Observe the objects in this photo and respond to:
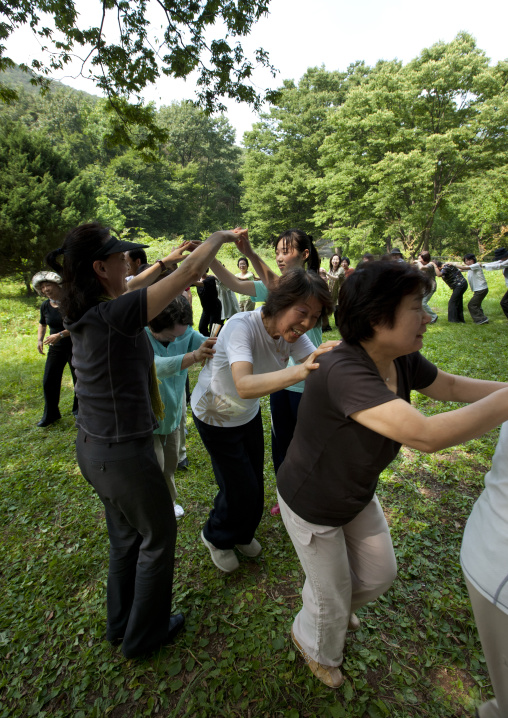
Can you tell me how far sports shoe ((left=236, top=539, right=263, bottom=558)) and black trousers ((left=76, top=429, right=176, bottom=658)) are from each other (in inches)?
31.5

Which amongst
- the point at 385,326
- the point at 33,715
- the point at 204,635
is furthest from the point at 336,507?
the point at 33,715

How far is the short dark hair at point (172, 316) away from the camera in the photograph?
8.35 ft

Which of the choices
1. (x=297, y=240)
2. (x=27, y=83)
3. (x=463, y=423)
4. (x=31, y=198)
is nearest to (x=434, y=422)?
(x=463, y=423)

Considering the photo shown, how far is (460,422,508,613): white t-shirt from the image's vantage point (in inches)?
47.3

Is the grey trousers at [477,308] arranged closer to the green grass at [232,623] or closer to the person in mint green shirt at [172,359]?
the green grass at [232,623]

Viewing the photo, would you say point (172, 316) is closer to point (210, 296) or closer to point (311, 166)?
point (210, 296)

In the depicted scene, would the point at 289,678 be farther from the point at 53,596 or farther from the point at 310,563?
the point at 53,596

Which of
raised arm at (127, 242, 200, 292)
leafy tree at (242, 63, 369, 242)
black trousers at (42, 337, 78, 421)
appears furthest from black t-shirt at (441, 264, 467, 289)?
leafy tree at (242, 63, 369, 242)

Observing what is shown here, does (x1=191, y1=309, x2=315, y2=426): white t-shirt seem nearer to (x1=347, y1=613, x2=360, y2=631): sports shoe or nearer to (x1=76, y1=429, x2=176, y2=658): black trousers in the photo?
(x1=76, y1=429, x2=176, y2=658): black trousers

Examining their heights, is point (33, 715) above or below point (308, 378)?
below

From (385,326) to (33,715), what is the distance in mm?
2549

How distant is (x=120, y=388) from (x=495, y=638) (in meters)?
1.72

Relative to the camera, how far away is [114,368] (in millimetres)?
1640

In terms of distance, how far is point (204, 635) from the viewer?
224 cm
